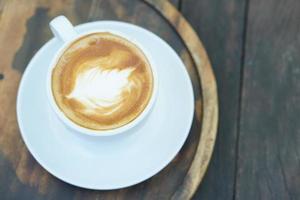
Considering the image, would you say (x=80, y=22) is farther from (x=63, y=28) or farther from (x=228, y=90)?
(x=228, y=90)

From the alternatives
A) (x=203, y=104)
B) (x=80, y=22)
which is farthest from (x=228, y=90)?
(x=80, y=22)

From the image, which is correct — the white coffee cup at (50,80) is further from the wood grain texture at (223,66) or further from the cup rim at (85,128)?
the wood grain texture at (223,66)

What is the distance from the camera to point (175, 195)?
0.70m

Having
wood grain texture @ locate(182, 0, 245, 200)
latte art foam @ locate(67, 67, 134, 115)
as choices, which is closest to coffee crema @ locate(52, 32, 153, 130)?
latte art foam @ locate(67, 67, 134, 115)

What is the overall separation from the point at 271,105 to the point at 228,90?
0.09 meters

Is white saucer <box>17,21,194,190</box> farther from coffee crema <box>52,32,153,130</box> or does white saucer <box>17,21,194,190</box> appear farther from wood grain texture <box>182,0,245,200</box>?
wood grain texture <box>182,0,245,200</box>

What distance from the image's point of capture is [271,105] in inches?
36.2

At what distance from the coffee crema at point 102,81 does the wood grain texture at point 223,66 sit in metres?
0.30

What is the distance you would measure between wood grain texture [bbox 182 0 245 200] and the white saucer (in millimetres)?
213

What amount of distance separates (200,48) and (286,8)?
0.32 metres

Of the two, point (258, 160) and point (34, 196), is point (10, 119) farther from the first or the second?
point (258, 160)

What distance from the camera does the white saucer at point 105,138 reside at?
690 mm

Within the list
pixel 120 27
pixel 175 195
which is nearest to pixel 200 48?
pixel 120 27

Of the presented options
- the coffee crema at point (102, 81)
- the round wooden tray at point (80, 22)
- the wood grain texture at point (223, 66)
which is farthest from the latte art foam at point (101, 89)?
the wood grain texture at point (223, 66)
